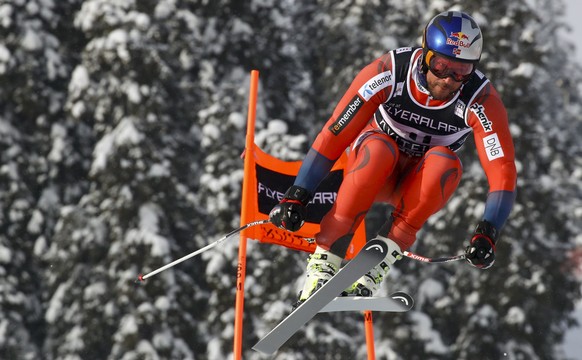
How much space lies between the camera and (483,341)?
2231 centimetres

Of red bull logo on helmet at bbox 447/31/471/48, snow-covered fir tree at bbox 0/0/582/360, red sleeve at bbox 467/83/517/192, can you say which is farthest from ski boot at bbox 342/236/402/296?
snow-covered fir tree at bbox 0/0/582/360

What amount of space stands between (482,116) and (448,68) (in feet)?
1.19

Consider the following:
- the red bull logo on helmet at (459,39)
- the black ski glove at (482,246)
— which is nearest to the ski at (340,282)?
the black ski glove at (482,246)

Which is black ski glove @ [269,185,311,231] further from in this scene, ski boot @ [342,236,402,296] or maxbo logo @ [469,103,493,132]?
maxbo logo @ [469,103,493,132]

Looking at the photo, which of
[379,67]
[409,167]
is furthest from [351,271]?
[379,67]

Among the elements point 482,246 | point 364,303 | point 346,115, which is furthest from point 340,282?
point 346,115

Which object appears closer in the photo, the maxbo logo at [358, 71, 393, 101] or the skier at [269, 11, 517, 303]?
the skier at [269, 11, 517, 303]

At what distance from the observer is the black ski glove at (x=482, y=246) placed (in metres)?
6.24

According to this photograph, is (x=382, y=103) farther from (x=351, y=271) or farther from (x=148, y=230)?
(x=148, y=230)

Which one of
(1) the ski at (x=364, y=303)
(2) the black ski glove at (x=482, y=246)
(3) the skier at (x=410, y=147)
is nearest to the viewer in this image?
(2) the black ski glove at (x=482, y=246)

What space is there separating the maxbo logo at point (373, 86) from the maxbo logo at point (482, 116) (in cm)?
55

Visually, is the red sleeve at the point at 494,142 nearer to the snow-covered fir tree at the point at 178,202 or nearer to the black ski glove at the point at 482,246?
the black ski glove at the point at 482,246

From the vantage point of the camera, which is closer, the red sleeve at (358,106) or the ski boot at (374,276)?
the red sleeve at (358,106)

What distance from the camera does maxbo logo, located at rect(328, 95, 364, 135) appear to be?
657cm
